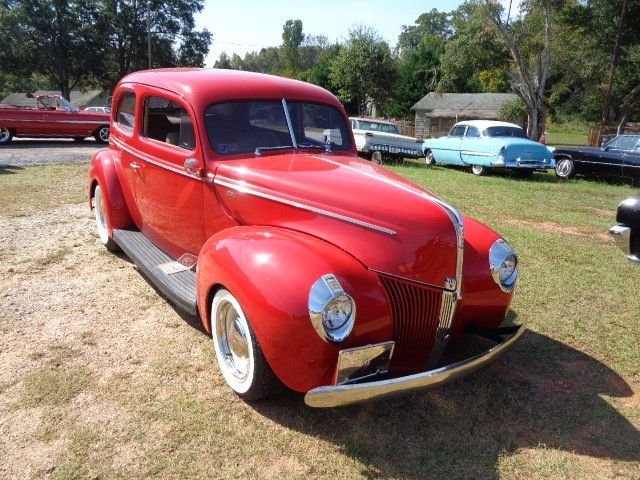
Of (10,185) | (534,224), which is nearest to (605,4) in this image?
(534,224)

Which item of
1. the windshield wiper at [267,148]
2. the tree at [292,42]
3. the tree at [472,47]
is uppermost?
the tree at [292,42]

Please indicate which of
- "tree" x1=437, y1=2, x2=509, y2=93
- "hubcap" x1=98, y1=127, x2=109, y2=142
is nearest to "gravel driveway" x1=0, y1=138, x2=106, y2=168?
"hubcap" x1=98, y1=127, x2=109, y2=142

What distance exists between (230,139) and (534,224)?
5.48 m

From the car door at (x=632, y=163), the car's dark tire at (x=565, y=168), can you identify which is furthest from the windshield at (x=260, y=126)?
the car's dark tire at (x=565, y=168)

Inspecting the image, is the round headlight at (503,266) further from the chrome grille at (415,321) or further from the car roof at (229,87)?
the car roof at (229,87)

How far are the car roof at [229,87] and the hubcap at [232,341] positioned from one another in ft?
5.20

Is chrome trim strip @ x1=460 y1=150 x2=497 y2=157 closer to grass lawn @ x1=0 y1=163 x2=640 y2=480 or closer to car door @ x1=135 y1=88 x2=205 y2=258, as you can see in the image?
grass lawn @ x1=0 y1=163 x2=640 y2=480

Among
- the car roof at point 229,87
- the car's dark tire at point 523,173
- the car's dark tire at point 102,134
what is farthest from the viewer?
the car's dark tire at point 102,134

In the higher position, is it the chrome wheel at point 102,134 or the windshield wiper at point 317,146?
the windshield wiper at point 317,146

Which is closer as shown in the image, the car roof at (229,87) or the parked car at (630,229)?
the parked car at (630,229)

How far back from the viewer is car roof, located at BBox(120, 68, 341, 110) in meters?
3.72

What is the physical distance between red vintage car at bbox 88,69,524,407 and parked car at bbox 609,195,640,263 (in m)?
0.65

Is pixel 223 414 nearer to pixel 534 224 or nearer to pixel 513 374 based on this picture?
pixel 513 374

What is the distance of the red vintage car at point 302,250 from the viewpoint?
96.3 inches
